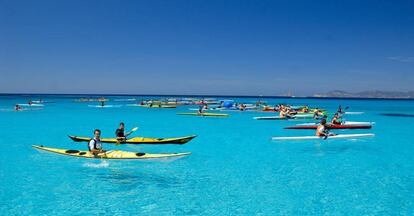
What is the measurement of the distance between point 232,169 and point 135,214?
6527 mm

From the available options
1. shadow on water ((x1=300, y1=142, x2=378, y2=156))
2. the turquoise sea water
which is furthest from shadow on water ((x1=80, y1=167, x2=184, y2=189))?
shadow on water ((x1=300, y1=142, x2=378, y2=156))

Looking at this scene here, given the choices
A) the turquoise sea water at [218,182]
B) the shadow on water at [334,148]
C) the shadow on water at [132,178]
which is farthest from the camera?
the shadow on water at [334,148]

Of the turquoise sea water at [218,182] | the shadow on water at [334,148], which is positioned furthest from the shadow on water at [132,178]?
the shadow on water at [334,148]

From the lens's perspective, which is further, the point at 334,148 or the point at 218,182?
the point at 334,148

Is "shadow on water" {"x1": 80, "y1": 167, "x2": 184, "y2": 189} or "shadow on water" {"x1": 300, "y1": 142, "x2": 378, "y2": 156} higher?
"shadow on water" {"x1": 300, "y1": 142, "x2": 378, "y2": 156}

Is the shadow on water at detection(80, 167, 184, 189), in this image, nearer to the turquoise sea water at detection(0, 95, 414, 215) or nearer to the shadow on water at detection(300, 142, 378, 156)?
the turquoise sea water at detection(0, 95, 414, 215)

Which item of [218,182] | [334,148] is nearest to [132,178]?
[218,182]

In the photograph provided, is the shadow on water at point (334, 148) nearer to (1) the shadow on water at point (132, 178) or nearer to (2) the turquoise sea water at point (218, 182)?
(2) the turquoise sea water at point (218, 182)

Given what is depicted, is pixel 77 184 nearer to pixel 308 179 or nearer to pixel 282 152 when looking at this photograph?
pixel 308 179

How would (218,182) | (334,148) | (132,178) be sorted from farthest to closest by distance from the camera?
(334,148), (132,178), (218,182)

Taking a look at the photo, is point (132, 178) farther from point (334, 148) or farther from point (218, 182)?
point (334, 148)

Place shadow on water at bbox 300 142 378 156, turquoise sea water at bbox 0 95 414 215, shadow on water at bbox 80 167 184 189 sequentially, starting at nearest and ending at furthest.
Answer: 1. turquoise sea water at bbox 0 95 414 215
2. shadow on water at bbox 80 167 184 189
3. shadow on water at bbox 300 142 378 156

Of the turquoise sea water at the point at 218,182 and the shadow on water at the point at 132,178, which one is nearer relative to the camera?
A: the turquoise sea water at the point at 218,182

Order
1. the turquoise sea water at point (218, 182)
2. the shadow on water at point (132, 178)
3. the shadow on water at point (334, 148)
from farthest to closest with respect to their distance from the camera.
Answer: the shadow on water at point (334, 148) → the shadow on water at point (132, 178) → the turquoise sea water at point (218, 182)
